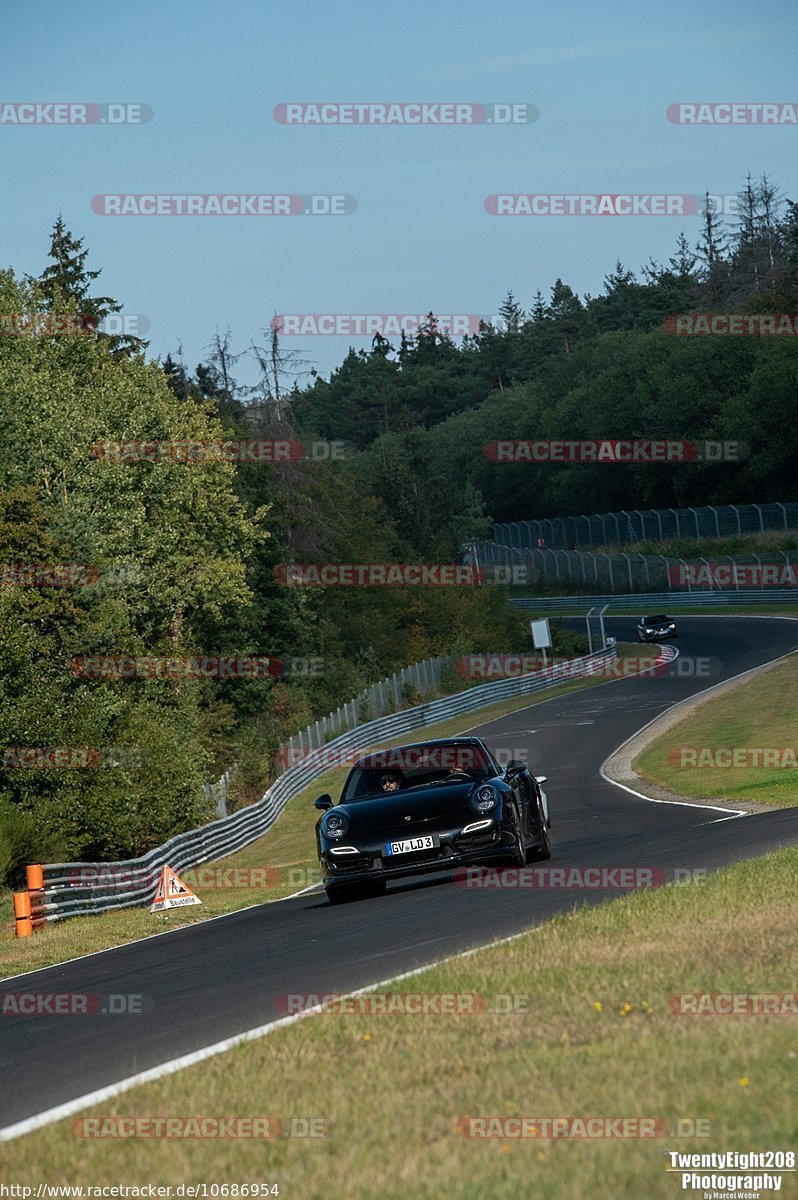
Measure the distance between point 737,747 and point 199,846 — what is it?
1286cm

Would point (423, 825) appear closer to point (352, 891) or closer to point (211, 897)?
point (352, 891)

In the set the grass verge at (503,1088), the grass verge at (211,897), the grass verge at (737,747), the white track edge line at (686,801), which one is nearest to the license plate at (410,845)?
the grass verge at (211,897)

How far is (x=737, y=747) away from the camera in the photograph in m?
35.1

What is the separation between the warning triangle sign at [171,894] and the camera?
804 inches

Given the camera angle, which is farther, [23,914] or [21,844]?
[21,844]

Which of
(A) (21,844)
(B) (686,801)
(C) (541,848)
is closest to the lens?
(C) (541,848)

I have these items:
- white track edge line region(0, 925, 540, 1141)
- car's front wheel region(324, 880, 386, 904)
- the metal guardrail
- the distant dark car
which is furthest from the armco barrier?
the metal guardrail

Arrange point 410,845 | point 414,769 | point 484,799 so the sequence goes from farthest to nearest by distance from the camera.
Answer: point 414,769 < point 484,799 < point 410,845

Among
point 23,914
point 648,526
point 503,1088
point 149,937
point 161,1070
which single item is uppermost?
point 648,526

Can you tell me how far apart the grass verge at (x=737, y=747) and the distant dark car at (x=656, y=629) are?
2015cm

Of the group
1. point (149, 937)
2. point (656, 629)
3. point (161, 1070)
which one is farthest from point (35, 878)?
point (656, 629)

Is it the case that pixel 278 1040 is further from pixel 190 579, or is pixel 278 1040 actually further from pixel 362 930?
pixel 190 579

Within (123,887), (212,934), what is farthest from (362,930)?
(123,887)

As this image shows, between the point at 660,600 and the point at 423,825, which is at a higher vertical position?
the point at 660,600
